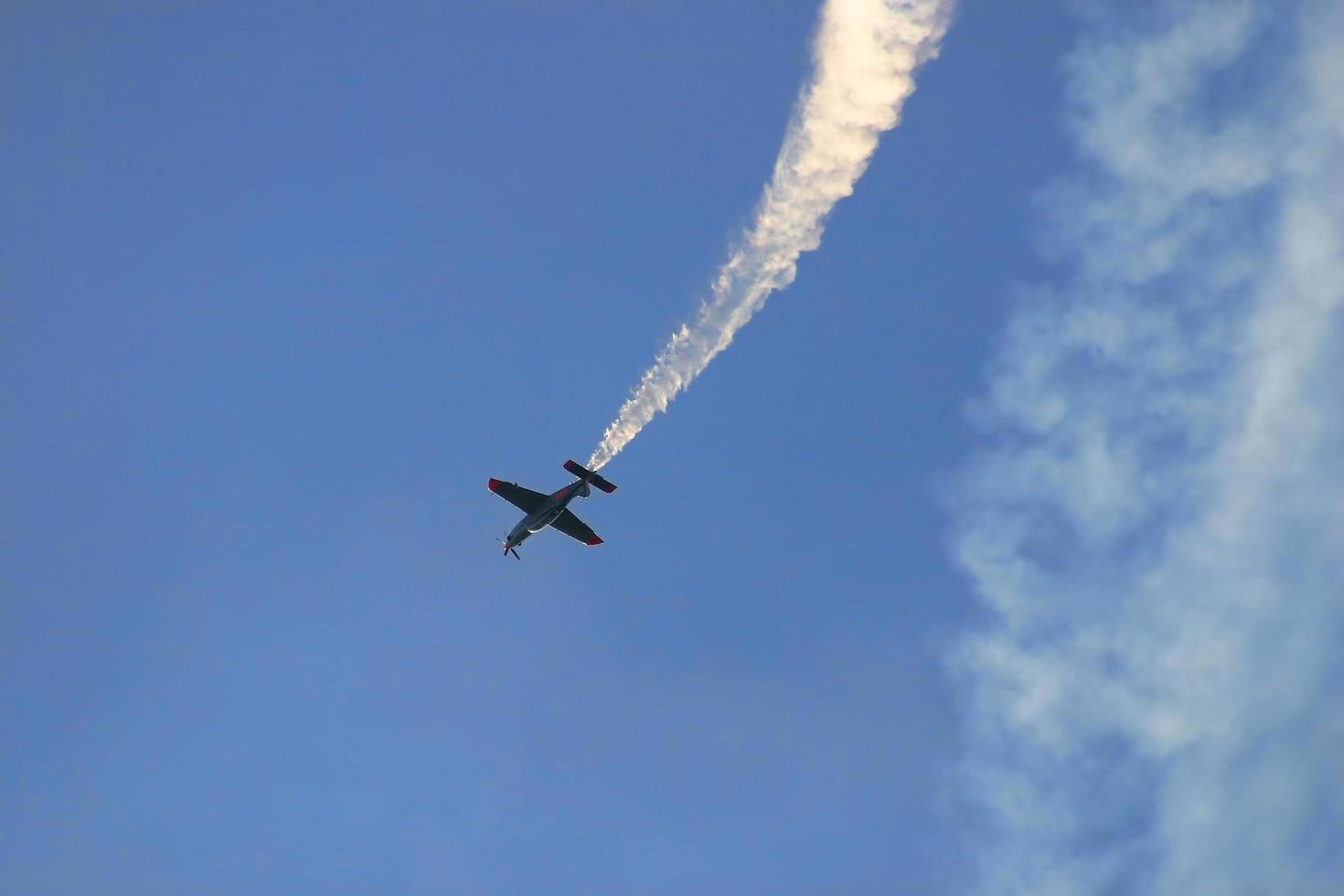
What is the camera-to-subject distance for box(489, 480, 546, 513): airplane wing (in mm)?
52031

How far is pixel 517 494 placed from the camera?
52219 mm

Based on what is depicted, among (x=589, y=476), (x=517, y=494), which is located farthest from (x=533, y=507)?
(x=589, y=476)

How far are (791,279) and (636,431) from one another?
28.5ft

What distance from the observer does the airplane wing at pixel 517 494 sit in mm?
52031

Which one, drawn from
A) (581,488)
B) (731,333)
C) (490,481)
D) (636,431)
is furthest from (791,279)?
(490,481)

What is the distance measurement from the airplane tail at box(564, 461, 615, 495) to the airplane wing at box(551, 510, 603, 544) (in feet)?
29.0

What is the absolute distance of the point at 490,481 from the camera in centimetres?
5228

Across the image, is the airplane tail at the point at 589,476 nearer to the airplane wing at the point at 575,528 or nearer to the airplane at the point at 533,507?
the airplane at the point at 533,507

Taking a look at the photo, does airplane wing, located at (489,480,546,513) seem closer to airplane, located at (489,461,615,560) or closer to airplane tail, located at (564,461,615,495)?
airplane, located at (489,461,615,560)

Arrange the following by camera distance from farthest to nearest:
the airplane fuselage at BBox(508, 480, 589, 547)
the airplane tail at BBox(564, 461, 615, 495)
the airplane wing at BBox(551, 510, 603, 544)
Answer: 1. the airplane wing at BBox(551, 510, 603, 544)
2. the airplane fuselage at BBox(508, 480, 589, 547)
3. the airplane tail at BBox(564, 461, 615, 495)

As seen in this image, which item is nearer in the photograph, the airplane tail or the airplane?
the airplane tail

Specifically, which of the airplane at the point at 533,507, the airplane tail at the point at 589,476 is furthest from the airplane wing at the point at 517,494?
the airplane tail at the point at 589,476

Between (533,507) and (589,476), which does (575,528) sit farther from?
(589,476)

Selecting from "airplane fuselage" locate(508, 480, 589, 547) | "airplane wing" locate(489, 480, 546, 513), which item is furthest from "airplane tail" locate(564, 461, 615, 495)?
"airplane wing" locate(489, 480, 546, 513)
